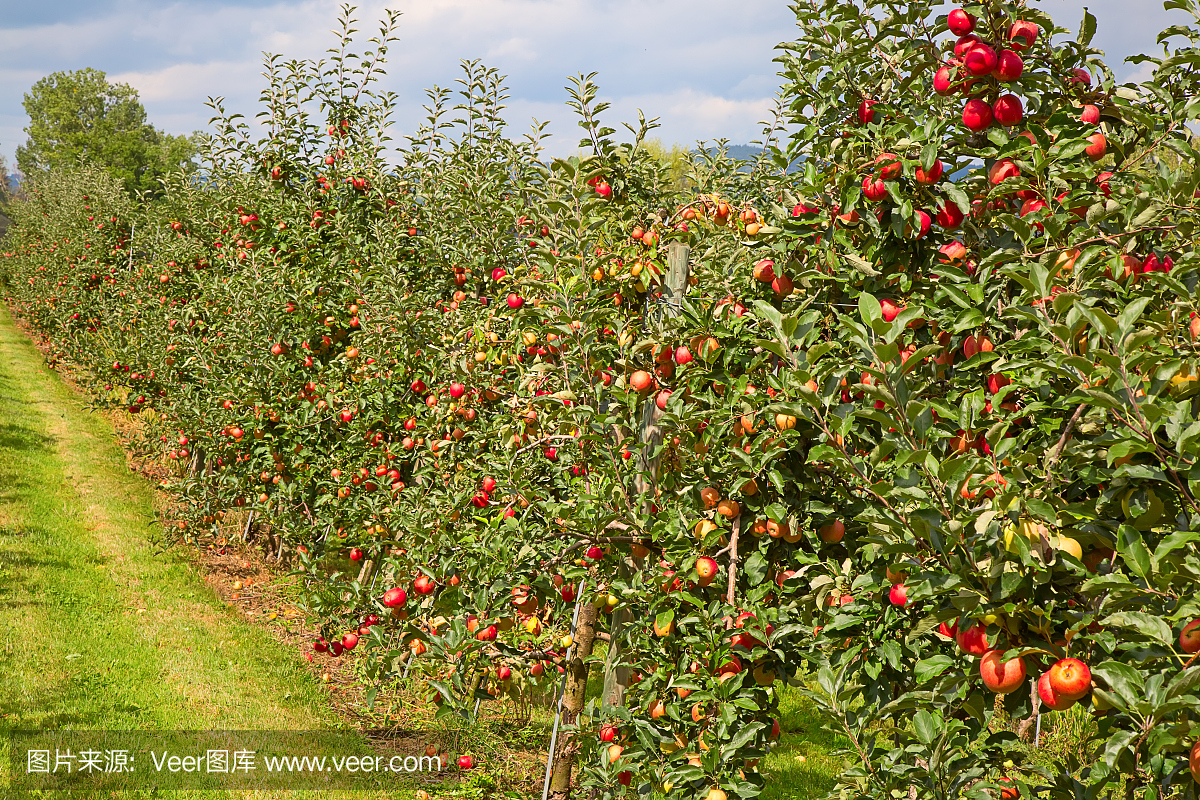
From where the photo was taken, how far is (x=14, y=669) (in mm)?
4703

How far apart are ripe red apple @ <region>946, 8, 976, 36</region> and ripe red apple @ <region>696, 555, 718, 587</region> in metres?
1.67

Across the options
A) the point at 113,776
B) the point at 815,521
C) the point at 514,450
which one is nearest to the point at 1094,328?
the point at 815,521

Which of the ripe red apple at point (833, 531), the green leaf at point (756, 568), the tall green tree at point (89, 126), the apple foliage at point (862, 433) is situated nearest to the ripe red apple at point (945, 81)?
the apple foliage at point (862, 433)

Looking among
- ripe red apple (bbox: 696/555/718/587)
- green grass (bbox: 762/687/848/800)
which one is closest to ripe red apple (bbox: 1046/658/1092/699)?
ripe red apple (bbox: 696/555/718/587)

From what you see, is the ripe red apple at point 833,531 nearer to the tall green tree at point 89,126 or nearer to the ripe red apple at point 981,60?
the ripe red apple at point 981,60

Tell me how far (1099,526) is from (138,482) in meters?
10.4

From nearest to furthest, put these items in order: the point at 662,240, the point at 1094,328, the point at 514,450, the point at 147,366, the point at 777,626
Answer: the point at 1094,328 → the point at 777,626 → the point at 662,240 → the point at 514,450 → the point at 147,366

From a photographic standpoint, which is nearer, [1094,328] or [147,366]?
[1094,328]

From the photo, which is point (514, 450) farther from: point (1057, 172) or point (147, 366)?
point (147, 366)

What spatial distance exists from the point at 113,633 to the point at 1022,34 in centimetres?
642

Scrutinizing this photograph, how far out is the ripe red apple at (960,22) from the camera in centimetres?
207

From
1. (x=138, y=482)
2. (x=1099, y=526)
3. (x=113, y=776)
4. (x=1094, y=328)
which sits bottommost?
(x=113, y=776)

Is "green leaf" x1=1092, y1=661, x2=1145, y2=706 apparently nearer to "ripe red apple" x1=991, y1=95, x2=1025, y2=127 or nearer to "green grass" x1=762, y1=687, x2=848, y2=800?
"ripe red apple" x1=991, y1=95, x2=1025, y2=127

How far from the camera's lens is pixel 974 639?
Answer: 163 centimetres
